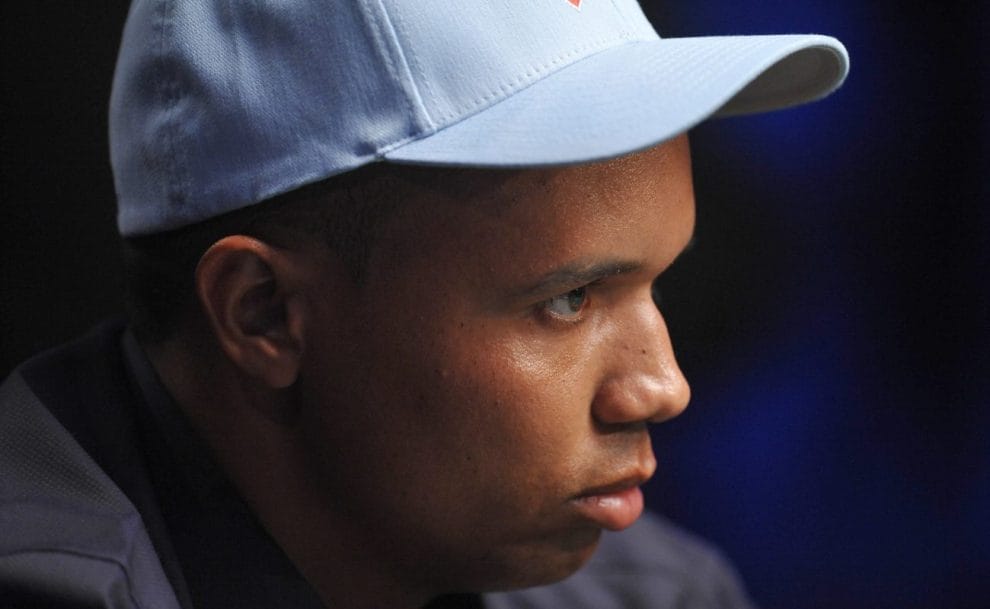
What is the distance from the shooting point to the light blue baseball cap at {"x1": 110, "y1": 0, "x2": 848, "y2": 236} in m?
0.92

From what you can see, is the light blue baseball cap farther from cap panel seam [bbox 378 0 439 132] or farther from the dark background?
the dark background

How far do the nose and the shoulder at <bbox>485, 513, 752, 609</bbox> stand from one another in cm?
36

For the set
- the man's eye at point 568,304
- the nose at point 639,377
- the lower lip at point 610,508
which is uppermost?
the man's eye at point 568,304

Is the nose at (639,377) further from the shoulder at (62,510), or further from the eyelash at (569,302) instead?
the shoulder at (62,510)

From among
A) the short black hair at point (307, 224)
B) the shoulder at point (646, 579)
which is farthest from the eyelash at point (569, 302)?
the shoulder at point (646, 579)

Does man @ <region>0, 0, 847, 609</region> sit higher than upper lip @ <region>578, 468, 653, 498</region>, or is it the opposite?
man @ <region>0, 0, 847, 609</region>

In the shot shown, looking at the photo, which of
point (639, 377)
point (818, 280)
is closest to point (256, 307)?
point (639, 377)

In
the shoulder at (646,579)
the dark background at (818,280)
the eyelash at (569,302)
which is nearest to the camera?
the eyelash at (569,302)

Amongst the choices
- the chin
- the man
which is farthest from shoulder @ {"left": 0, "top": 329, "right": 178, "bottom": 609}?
the chin

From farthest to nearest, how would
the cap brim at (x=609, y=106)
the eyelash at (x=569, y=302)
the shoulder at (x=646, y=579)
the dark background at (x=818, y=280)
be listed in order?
the dark background at (x=818, y=280)
the shoulder at (x=646, y=579)
the eyelash at (x=569, y=302)
the cap brim at (x=609, y=106)

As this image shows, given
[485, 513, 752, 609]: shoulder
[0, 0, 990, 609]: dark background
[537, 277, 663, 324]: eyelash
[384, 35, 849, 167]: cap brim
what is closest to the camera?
[384, 35, 849, 167]: cap brim

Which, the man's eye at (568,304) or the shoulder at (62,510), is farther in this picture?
the man's eye at (568,304)

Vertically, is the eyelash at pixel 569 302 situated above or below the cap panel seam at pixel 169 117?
below

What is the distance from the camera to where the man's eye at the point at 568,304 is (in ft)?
3.29
